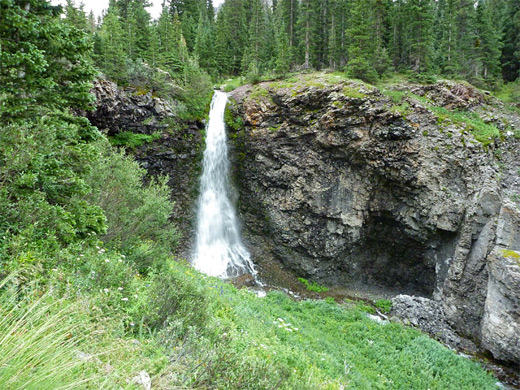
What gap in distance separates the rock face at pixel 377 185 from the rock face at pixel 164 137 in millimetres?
3644

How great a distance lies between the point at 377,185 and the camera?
1977cm

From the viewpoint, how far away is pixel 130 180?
34.1 ft

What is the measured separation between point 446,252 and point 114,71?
2543cm

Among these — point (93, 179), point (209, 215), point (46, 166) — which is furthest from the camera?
point (209, 215)

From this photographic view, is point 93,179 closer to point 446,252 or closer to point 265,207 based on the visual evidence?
point 265,207

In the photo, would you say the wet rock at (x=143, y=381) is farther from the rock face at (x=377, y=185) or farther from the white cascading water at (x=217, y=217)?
the rock face at (x=377, y=185)

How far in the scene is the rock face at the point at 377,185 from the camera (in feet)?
53.8

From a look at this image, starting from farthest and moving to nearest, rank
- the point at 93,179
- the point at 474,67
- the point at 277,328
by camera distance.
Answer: the point at 474,67
the point at 93,179
the point at 277,328

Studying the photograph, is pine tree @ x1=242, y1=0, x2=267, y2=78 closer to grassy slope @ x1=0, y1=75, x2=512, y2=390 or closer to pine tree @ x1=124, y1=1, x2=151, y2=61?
pine tree @ x1=124, y1=1, x2=151, y2=61

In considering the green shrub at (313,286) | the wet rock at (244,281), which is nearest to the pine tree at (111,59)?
the wet rock at (244,281)

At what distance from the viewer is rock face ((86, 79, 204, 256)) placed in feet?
60.3

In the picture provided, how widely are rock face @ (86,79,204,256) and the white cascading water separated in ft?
2.51

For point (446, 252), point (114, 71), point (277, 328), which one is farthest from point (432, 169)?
point (114, 71)

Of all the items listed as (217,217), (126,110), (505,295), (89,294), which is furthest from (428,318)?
(126,110)
